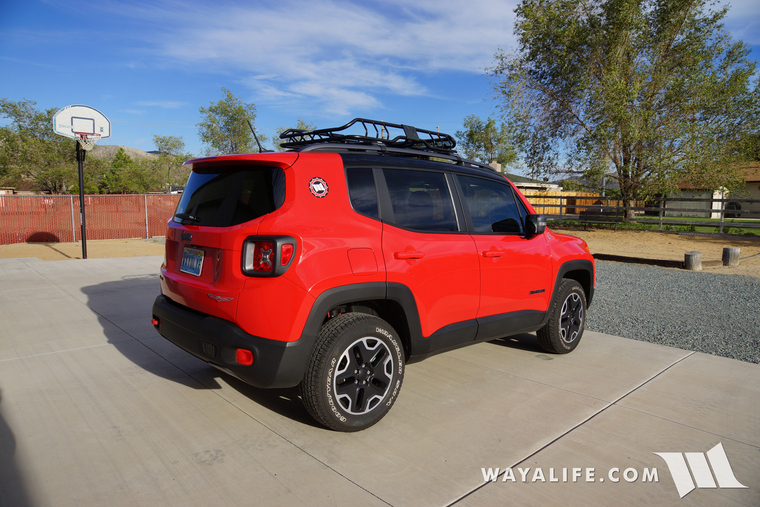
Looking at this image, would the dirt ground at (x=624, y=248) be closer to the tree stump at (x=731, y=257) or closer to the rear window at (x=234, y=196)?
the tree stump at (x=731, y=257)

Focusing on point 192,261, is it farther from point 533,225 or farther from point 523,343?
point 523,343

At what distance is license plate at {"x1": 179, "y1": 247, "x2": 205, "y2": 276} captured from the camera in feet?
10.6

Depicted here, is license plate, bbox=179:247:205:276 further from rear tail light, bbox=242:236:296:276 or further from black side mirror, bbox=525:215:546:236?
black side mirror, bbox=525:215:546:236

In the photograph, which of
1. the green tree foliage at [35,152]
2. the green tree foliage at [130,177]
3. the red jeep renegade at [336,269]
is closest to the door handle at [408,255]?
the red jeep renegade at [336,269]

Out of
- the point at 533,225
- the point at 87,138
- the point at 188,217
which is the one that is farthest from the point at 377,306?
the point at 87,138

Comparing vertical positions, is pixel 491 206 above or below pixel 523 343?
above

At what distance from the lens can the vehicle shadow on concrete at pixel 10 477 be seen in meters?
2.42

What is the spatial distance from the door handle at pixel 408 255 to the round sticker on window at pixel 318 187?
0.63m

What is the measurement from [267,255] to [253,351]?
57cm

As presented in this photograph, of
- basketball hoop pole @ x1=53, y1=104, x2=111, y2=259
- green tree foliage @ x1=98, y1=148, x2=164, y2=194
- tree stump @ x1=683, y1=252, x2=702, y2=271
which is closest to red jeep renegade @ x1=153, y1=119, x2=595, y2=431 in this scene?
tree stump @ x1=683, y1=252, x2=702, y2=271

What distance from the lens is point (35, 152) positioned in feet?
116

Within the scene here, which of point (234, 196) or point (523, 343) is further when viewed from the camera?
point (523, 343)

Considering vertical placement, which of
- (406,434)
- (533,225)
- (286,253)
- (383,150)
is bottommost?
(406,434)

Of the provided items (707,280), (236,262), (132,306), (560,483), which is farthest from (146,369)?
(707,280)
